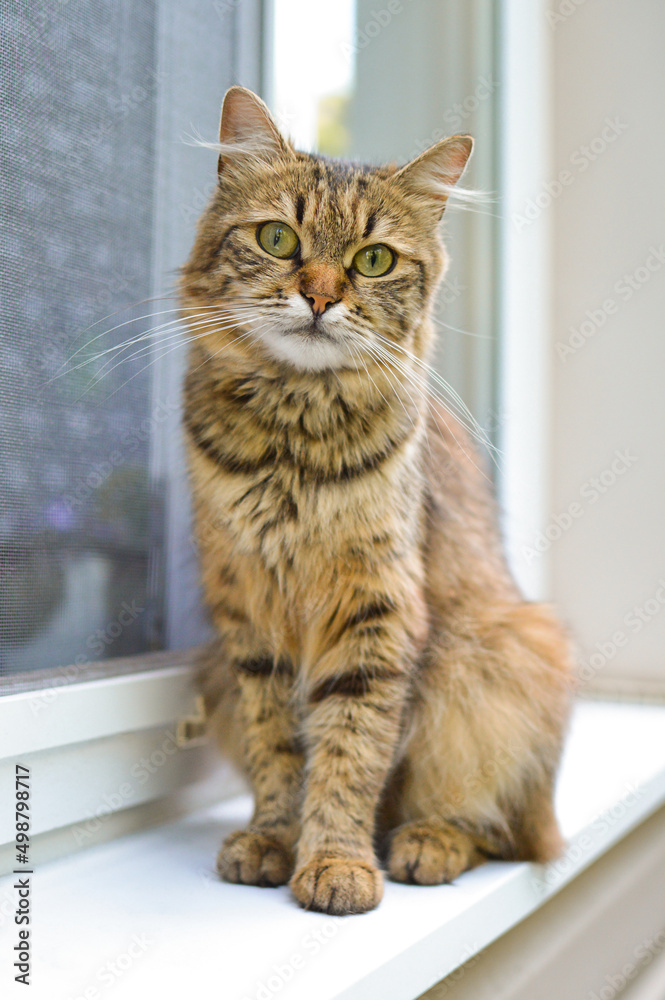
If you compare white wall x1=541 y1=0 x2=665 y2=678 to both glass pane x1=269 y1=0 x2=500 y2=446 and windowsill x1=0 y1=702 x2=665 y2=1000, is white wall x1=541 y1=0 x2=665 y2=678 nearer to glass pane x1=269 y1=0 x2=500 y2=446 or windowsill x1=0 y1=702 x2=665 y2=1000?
glass pane x1=269 y1=0 x2=500 y2=446

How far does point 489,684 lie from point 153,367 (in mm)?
725

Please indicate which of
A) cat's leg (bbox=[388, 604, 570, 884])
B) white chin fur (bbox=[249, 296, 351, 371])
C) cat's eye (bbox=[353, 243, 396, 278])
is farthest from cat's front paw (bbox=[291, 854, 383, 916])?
cat's eye (bbox=[353, 243, 396, 278])

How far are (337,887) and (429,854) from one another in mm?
187

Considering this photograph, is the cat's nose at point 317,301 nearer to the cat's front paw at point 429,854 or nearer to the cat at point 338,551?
the cat at point 338,551

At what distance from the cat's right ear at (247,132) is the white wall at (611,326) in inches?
45.8

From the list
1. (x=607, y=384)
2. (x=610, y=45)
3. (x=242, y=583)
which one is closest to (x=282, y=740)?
(x=242, y=583)

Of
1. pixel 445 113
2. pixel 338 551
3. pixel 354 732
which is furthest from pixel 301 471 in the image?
pixel 445 113

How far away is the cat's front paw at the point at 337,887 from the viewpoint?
900 millimetres

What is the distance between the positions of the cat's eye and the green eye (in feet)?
0.27

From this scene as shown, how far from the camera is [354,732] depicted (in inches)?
40.6

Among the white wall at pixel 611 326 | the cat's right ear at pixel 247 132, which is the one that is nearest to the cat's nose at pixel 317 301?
the cat's right ear at pixel 247 132

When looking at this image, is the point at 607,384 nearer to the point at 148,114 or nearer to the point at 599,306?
the point at 599,306

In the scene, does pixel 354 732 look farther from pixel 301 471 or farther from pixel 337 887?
pixel 301 471

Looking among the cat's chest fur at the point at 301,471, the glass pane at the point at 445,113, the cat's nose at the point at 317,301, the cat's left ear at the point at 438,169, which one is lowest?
the cat's chest fur at the point at 301,471
